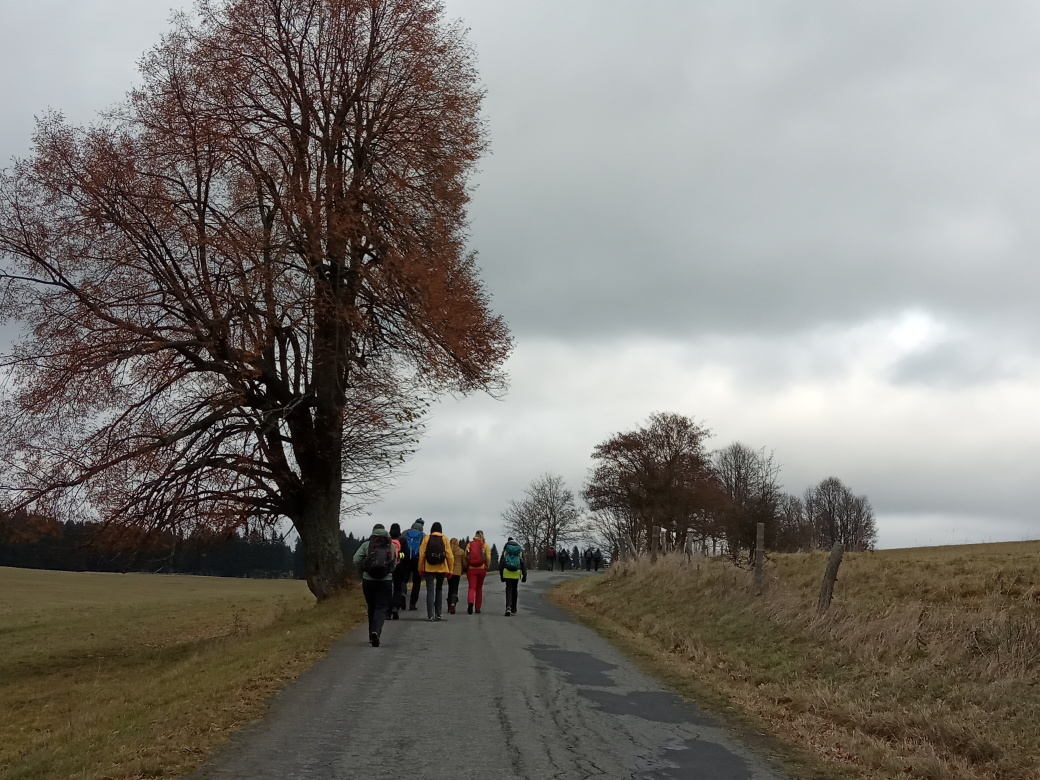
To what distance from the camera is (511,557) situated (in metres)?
18.8

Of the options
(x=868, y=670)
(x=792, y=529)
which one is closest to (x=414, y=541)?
(x=868, y=670)

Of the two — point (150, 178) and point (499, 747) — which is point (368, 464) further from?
point (499, 747)

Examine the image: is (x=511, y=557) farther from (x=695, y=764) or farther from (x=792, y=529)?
(x=792, y=529)

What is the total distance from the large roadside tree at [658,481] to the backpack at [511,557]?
42702 mm

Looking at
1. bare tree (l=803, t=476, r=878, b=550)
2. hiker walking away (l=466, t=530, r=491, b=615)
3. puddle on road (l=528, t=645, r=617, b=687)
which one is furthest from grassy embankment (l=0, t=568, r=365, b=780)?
bare tree (l=803, t=476, r=878, b=550)

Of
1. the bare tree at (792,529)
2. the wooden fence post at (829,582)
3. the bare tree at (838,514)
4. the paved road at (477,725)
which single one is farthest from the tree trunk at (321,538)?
the bare tree at (838,514)

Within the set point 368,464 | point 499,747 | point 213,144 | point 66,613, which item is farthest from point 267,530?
point 66,613

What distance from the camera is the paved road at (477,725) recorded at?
668 cm

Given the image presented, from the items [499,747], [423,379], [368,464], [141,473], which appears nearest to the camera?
[499,747]

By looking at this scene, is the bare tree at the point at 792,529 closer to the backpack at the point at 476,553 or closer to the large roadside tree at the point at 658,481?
the large roadside tree at the point at 658,481

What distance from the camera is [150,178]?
17.5 metres

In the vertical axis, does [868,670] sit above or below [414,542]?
below

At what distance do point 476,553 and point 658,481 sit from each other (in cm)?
4747

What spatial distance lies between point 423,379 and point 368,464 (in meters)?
3.17
